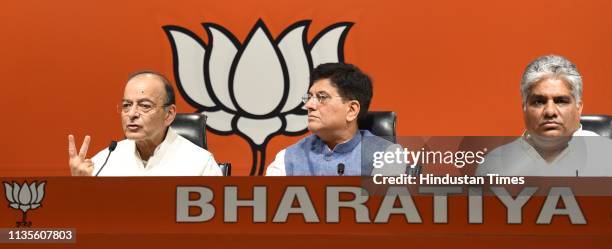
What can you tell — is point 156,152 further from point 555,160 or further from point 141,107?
point 555,160

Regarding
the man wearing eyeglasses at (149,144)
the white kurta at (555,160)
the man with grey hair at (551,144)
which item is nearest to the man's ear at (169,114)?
the man wearing eyeglasses at (149,144)

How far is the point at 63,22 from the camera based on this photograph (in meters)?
Result: 4.02

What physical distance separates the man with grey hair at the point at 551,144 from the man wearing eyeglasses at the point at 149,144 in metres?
0.90

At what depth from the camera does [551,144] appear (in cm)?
168

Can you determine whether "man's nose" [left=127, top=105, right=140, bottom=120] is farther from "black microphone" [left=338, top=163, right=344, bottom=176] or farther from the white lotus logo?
the white lotus logo

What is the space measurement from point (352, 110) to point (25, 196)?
1.15 metres

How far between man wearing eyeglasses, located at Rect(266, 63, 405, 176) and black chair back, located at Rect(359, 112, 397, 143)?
0.08 metres

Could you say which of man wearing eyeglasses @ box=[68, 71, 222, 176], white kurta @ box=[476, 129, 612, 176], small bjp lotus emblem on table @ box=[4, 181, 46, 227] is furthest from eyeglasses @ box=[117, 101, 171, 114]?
white kurta @ box=[476, 129, 612, 176]

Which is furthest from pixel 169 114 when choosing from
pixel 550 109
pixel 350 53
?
pixel 350 53

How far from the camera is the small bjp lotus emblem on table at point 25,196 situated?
1.62 m

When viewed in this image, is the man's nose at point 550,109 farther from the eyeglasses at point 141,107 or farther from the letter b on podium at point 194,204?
the eyeglasses at point 141,107

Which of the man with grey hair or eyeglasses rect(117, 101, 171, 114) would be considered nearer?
the man with grey hair

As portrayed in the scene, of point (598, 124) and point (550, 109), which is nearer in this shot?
point (550, 109)

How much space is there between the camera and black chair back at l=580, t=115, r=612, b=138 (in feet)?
9.00
